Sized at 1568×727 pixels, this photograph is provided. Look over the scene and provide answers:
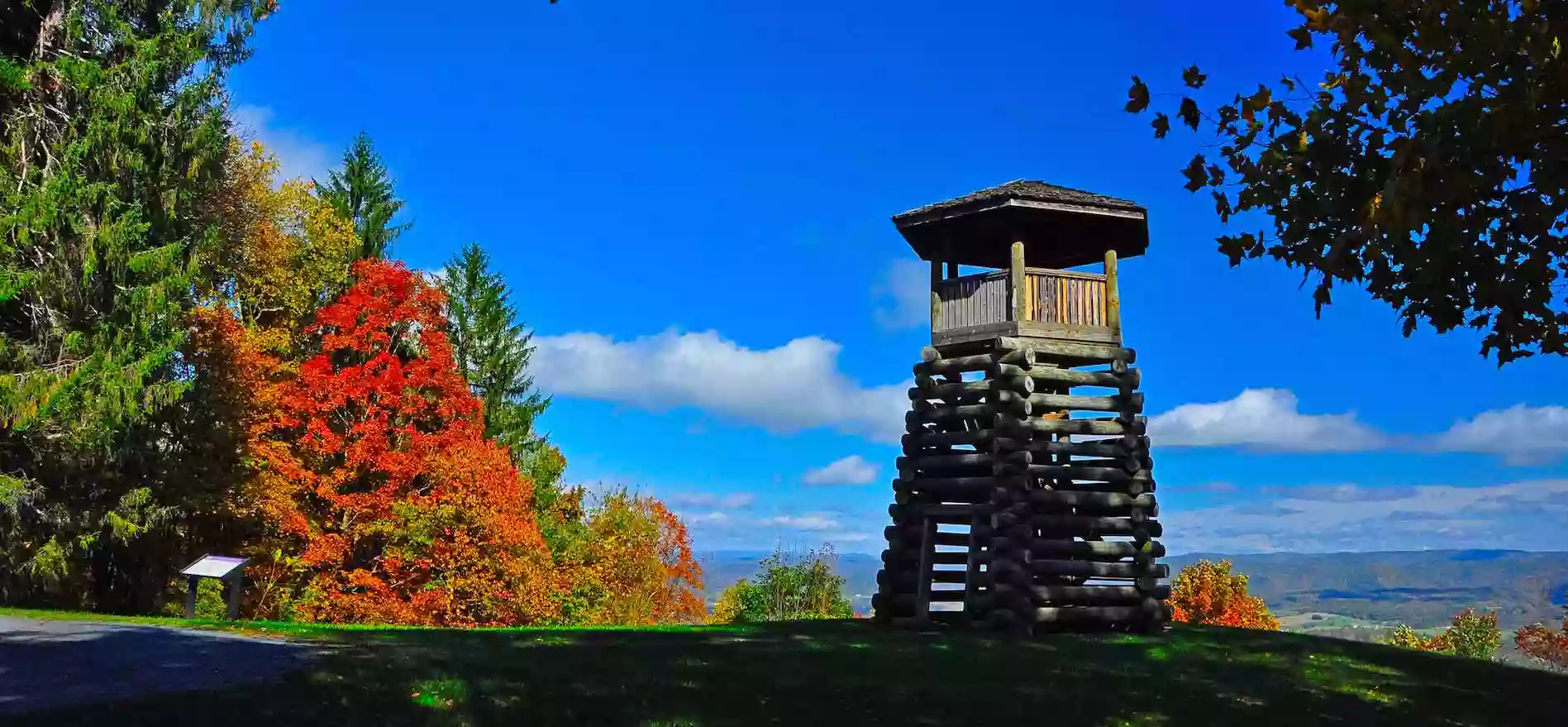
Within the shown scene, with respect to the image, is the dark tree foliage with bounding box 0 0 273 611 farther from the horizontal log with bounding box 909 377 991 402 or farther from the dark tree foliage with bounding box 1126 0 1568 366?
the dark tree foliage with bounding box 1126 0 1568 366

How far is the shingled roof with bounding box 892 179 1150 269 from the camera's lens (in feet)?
58.3

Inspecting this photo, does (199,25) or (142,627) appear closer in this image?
(142,627)

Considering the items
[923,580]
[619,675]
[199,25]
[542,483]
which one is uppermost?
[199,25]

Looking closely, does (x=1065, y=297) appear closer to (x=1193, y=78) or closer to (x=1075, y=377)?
(x=1075, y=377)

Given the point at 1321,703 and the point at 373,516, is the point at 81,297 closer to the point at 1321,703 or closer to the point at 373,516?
the point at 373,516

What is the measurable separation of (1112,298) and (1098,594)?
5186 mm

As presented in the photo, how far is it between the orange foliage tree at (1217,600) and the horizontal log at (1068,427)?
129 ft

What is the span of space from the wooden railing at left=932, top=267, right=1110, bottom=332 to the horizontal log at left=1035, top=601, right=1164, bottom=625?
4881 mm

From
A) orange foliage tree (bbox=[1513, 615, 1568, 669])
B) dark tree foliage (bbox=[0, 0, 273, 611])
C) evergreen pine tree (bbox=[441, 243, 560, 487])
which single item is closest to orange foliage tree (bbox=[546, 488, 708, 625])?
evergreen pine tree (bbox=[441, 243, 560, 487])

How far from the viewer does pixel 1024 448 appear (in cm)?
1731

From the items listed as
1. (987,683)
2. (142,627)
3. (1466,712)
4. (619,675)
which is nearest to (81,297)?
(142,627)

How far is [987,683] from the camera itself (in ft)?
34.8

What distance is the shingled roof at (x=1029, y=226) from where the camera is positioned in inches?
699

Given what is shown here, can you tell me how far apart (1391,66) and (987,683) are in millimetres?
6671
